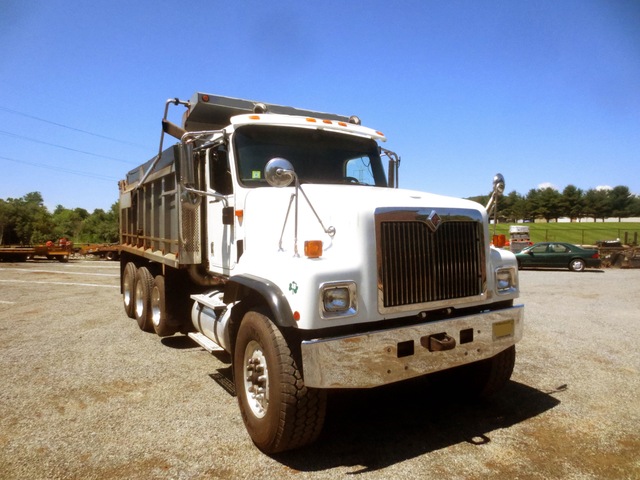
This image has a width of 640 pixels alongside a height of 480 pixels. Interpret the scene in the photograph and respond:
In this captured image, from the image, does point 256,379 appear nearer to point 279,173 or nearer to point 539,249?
point 279,173

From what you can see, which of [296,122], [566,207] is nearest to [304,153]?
[296,122]

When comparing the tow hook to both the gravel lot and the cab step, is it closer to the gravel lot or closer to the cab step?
the gravel lot

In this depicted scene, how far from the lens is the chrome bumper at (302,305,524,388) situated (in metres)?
2.91

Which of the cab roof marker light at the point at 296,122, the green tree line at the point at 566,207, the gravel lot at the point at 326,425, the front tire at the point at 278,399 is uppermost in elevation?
the green tree line at the point at 566,207

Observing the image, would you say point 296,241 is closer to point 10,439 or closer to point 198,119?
point 10,439

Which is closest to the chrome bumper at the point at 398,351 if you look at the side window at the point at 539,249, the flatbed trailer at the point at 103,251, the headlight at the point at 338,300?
the headlight at the point at 338,300

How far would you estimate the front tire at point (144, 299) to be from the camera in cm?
703

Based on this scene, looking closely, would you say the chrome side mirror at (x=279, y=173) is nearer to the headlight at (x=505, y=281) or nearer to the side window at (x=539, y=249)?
the headlight at (x=505, y=281)

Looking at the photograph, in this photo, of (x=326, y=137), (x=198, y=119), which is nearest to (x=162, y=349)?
(x=198, y=119)

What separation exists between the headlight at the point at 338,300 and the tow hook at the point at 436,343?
2.11ft

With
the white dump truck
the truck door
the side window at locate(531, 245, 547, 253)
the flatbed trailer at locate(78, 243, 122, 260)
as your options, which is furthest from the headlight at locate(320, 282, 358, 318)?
the flatbed trailer at locate(78, 243, 122, 260)

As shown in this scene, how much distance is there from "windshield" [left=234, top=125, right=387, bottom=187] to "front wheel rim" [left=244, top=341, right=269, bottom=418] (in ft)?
5.65

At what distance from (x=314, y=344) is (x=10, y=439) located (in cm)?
280

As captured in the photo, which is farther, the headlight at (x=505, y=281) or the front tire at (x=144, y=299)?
the front tire at (x=144, y=299)
